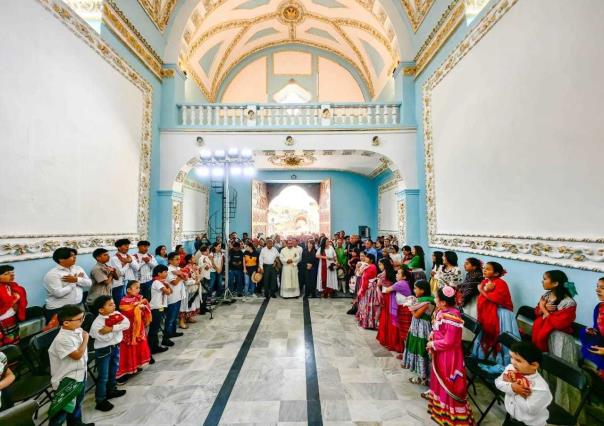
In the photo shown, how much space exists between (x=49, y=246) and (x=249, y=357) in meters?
3.48

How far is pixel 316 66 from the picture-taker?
524 inches

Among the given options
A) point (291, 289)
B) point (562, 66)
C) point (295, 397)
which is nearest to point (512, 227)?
point (562, 66)

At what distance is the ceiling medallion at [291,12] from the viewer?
439 inches

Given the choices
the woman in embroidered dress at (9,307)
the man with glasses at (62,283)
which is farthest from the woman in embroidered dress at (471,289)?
the woman in embroidered dress at (9,307)

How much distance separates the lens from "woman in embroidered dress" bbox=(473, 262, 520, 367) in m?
3.78

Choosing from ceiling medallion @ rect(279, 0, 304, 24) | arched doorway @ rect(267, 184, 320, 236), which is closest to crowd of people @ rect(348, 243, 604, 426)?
ceiling medallion @ rect(279, 0, 304, 24)

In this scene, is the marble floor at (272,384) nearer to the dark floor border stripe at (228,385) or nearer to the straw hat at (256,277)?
the dark floor border stripe at (228,385)

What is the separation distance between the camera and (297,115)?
28.6 feet

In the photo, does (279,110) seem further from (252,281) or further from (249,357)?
(249,357)

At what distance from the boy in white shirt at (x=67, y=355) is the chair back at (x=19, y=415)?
631mm

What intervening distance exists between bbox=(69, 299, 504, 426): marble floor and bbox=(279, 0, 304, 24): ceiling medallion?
36.9 ft

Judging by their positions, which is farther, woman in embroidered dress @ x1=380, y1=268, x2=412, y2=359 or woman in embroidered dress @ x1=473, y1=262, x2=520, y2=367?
woman in embroidered dress @ x1=380, y1=268, x2=412, y2=359

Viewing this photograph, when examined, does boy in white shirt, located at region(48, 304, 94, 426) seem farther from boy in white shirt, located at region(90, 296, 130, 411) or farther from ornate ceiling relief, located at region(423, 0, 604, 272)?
ornate ceiling relief, located at region(423, 0, 604, 272)

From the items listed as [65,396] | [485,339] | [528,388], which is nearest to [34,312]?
[65,396]
